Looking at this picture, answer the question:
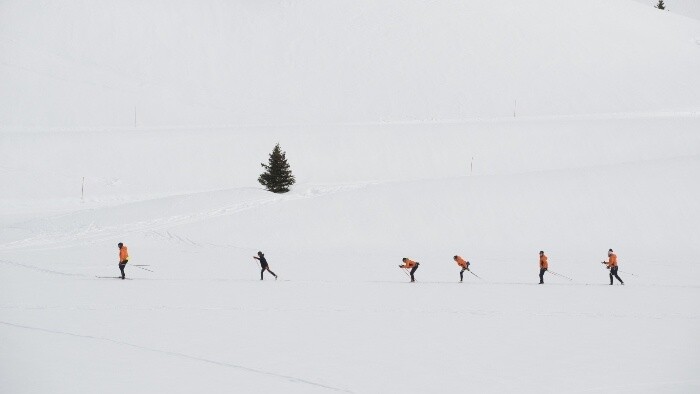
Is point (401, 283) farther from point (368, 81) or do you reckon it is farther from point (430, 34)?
point (430, 34)

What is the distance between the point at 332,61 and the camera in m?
72.2

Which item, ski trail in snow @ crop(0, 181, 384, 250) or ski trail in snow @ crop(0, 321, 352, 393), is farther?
ski trail in snow @ crop(0, 181, 384, 250)

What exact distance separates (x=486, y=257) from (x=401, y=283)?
623cm

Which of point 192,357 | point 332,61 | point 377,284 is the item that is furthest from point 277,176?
point 332,61

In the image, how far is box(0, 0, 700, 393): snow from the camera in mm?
9914

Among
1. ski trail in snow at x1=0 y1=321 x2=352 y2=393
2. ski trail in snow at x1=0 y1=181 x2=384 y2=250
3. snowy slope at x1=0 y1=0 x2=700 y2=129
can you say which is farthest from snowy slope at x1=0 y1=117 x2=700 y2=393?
snowy slope at x1=0 y1=0 x2=700 y2=129

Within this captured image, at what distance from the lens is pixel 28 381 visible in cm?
848

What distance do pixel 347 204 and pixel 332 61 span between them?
150 ft

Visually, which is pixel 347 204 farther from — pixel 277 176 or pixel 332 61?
pixel 332 61

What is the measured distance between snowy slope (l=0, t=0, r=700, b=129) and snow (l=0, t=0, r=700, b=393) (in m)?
0.36

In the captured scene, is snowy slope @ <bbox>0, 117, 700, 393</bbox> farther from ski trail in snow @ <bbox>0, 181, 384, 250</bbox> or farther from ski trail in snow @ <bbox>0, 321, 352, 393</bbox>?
ski trail in snow @ <bbox>0, 181, 384, 250</bbox>

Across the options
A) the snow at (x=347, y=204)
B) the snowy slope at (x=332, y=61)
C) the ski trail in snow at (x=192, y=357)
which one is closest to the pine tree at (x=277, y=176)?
the snow at (x=347, y=204)

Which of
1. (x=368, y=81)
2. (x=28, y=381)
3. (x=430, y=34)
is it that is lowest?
(x=28, y=381)

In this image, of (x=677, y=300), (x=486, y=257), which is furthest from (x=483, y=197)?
(x=677, y=300)
